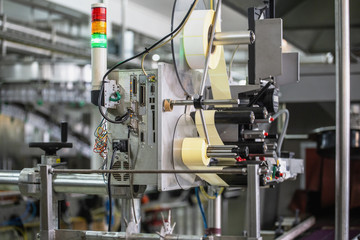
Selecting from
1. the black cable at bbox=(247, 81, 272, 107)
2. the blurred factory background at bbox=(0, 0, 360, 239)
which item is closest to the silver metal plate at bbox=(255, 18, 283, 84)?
the black cable at bbox=(247, 81, 272, 107)

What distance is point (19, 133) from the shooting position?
876 centimetres

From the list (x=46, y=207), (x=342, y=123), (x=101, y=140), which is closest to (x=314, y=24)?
(x=342, y=123)

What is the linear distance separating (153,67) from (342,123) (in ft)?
13.3

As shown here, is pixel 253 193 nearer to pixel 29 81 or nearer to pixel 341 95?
pixel 341 95

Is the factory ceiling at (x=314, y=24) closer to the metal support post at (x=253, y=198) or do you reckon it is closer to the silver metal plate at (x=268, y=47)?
the silver metal plate at (x=268, y=47)

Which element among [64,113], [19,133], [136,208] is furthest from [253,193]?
[64,113]

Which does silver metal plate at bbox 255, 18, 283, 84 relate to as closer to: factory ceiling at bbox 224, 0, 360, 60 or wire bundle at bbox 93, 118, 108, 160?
wire bundle at bbox 93, 118, 108, 160

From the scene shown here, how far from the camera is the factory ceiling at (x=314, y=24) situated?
16.7ft

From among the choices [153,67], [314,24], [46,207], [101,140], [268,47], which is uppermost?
[314,24]

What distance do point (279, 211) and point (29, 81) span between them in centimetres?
331

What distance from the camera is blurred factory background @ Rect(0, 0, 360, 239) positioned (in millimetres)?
4031

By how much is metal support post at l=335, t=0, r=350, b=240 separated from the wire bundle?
989 mm

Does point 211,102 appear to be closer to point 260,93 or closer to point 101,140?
point 260,93

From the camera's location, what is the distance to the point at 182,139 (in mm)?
2010
